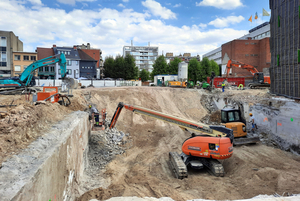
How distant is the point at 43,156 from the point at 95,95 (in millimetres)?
16489

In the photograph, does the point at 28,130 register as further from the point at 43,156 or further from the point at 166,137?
the point at 166,137

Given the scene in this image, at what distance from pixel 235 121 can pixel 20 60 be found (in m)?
49.2

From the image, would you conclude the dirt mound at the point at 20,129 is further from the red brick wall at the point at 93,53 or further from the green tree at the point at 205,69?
the red brick wall at the point at 93,53

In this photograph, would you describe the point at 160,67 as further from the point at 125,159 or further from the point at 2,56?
the point at 125,159

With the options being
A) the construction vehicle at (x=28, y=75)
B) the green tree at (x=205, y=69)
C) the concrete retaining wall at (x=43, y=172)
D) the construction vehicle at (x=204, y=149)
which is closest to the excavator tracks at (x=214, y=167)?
the construction vehicle at (x=204, y=149)

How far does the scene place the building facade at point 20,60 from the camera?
46.2m

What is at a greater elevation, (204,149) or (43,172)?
(43,172)

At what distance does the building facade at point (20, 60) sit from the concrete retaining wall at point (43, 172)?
4754cm

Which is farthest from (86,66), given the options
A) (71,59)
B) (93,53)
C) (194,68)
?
(194,68)

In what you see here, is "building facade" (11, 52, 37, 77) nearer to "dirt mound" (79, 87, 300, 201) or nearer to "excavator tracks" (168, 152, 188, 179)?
"dirt mound" (79, 87, 300, 201)

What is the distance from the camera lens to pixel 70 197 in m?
6.41

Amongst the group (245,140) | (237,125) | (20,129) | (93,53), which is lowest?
(245,140)

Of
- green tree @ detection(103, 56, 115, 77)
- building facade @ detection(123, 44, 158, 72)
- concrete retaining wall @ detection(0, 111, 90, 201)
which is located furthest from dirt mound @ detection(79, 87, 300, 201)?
building facade @ detection(123, 44, 158, 72)

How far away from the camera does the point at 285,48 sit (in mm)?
15594
